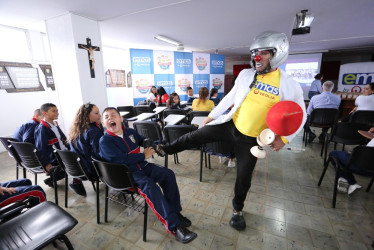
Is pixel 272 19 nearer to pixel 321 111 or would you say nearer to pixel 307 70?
pixel 321 111

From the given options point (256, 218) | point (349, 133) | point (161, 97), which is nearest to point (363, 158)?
point (256, 218)

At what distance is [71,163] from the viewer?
1829 mm

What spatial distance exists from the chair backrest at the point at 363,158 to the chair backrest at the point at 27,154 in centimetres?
331

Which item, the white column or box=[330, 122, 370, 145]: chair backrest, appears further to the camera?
the white column

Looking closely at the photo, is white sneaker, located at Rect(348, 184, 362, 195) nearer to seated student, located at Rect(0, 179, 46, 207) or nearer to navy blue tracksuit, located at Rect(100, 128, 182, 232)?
navy blue tracksuit, located at Rect(100, 128, 182, 232)

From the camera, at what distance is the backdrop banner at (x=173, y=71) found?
5930mm

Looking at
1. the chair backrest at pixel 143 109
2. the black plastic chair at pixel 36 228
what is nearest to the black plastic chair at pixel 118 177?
the black plastic chair at pixel 36 228

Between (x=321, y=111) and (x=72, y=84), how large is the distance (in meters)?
5.00

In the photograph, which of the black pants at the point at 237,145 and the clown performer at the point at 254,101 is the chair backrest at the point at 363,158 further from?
the black pants at the point at 237,145

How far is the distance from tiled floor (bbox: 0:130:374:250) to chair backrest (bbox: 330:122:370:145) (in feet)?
2.00

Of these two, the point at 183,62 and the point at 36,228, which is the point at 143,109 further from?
the point at 36,228

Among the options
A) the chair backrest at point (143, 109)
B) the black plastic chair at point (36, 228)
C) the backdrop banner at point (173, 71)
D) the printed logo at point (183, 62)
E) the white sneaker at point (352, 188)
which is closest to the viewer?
the black plastic chair at point (36, 228)

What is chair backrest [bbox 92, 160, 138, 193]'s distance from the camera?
56.4 inches

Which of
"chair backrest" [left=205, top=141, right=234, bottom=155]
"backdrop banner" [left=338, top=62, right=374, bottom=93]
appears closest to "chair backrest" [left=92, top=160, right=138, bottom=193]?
"chair backrest" [left=205, top=141, right=234, bottom=155]
